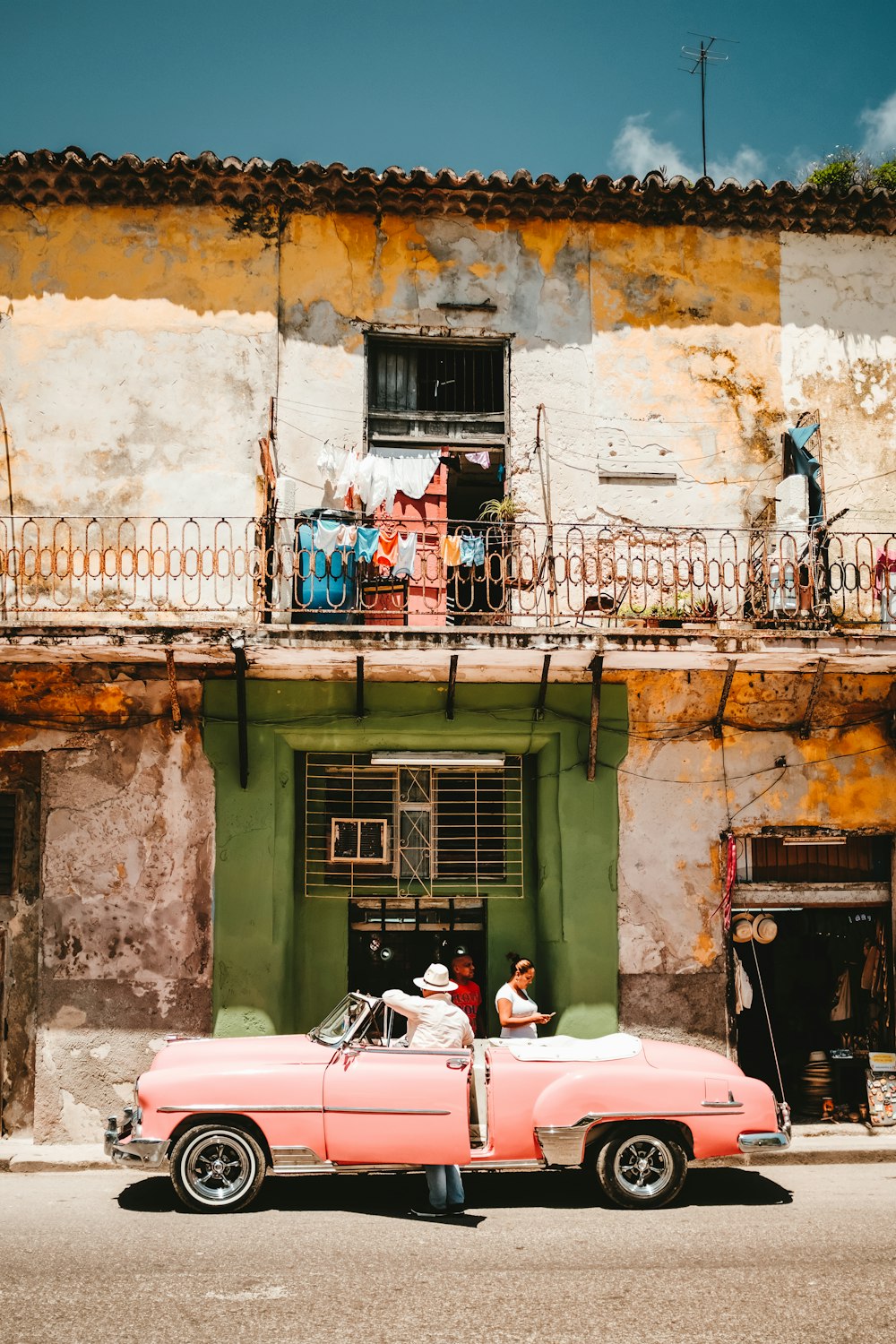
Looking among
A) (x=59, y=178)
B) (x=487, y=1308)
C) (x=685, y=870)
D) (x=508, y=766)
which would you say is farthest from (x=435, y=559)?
(x=487, y=1308)

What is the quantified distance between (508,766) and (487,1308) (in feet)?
20.9

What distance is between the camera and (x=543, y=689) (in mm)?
11328

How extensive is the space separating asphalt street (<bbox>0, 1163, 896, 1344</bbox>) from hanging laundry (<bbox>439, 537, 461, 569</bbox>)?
5.14 m

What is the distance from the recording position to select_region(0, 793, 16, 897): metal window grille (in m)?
11.1

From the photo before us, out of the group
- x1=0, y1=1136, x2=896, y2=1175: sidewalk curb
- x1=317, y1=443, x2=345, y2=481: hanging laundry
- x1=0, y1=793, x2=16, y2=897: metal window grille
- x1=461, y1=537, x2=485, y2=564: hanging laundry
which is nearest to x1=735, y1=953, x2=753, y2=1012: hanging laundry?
x1=0, y1=1136, x2=896, y2=1175: sidewalk curb

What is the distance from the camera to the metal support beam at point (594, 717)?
1110cm

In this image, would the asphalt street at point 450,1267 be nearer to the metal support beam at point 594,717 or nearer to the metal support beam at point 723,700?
the metal support beam at point 594,717

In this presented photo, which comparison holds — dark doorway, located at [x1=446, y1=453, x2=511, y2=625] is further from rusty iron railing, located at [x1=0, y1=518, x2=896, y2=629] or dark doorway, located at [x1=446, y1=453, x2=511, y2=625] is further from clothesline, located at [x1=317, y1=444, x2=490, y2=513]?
clothesline, located at [x1=317, y1=444, x2=490, y2=513]

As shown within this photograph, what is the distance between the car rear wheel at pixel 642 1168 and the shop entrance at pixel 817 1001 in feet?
11.2

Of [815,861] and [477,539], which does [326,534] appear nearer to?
[477,539]

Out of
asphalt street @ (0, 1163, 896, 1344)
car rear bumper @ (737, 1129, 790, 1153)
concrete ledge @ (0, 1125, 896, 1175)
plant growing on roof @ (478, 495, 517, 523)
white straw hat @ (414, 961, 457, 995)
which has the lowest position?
concrete ledge @ (0, 1125, 896, 1175)

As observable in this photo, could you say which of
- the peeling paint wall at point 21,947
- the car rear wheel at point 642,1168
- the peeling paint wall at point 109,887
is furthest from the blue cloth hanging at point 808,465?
the peeling paint wall at point 21,947

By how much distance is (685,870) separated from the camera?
37.3ft

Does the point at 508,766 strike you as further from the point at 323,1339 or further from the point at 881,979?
the point at 323,1339
